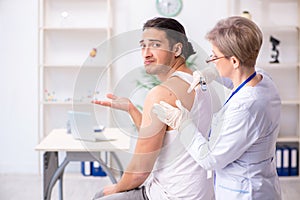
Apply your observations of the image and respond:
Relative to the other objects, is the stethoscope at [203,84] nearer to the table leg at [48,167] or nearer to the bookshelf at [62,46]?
the table leg at [48,167]

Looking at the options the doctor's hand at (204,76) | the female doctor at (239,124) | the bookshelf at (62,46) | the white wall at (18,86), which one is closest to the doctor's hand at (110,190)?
the female doctor at (239,124)

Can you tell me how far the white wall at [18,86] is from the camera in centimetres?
477

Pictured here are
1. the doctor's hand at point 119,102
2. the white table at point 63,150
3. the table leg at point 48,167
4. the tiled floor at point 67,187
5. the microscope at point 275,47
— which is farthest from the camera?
the microscope at point 275,47

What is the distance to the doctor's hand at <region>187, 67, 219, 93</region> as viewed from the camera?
Answer: 1739 mm

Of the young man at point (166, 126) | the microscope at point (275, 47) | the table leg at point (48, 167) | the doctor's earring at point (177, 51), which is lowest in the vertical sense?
the table leg at point (48, 167)

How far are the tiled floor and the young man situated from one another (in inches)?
89.4

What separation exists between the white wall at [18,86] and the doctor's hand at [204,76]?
309 cm

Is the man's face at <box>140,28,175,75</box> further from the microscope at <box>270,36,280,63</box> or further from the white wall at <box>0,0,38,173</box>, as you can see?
the white wall at <box>0,0,38,173</box>

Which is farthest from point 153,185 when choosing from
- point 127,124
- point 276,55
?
point 276,55

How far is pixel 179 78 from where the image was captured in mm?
1727

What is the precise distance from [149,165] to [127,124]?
0.30 m

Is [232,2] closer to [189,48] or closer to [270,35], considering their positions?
[270,35]

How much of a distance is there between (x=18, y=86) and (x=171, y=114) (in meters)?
3.42

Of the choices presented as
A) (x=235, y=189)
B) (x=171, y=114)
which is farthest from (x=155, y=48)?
(x=235, y=189)
